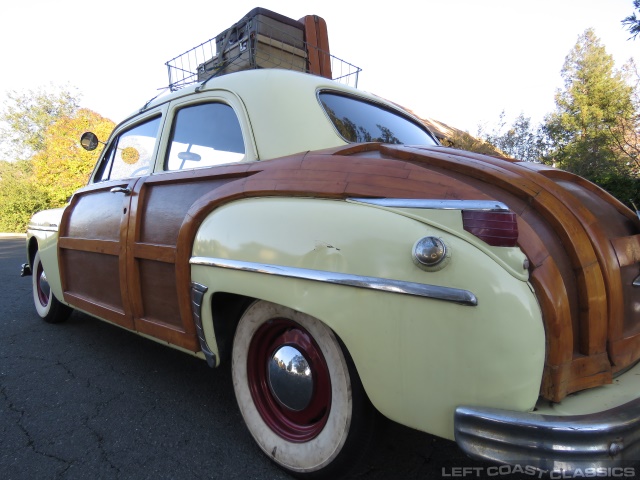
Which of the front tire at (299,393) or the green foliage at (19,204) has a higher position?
the green foliage at (19,204)

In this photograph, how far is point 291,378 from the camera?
1.64m

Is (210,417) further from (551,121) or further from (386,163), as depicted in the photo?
(551,121)

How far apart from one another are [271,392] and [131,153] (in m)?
2.25

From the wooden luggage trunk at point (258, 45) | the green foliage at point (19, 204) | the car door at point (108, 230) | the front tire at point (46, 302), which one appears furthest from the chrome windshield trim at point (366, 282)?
the green foliage at point (19, 204)

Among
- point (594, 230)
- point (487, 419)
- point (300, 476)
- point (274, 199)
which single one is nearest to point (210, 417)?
point (300, 476)

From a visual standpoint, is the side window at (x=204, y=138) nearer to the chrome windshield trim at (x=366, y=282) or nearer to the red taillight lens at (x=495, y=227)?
the chrome windshield trim at (x=366, y=282)

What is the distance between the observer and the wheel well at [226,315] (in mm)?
1873

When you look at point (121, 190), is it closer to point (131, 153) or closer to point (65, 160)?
point (131, 153)

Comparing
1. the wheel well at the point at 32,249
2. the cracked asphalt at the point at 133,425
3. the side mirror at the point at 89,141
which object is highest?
the side mirror at the point at 89,141

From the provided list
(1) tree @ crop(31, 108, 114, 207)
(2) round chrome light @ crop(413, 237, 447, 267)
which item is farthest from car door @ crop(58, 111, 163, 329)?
(1) tree @ crop(31, 108, 114, 207)

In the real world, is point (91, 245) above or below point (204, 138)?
below

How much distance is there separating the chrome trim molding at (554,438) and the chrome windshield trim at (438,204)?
59 cm

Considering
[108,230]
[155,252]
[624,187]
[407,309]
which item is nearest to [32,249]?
[108,230]

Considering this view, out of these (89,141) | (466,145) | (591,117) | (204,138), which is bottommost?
(204,138)
